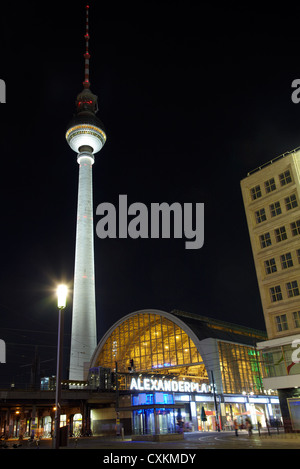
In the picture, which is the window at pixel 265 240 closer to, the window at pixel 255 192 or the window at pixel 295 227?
the window at pixel 295 227

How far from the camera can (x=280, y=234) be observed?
47594 mm

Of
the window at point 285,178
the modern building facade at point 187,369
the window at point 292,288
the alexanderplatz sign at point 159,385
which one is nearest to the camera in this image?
the window at point 292,288

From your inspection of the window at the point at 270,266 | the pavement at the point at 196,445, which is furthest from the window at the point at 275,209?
the pavement at the point at 196,445

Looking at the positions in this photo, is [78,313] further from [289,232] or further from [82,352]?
[289,232]

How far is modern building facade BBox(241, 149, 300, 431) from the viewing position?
42094mm

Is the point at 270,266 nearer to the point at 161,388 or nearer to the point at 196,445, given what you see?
the point at 196,445

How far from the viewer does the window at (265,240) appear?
48.8 metres

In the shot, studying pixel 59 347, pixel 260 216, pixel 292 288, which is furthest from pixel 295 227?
pixel 59 347

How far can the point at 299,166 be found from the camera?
46875 mm

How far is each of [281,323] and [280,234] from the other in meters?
10.2

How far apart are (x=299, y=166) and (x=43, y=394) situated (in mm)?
41872

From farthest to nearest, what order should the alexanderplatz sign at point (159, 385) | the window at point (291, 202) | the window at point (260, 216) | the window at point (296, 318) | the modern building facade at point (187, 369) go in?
1. the modern building facade at point (187, 369)
2. the alexanderplatz sign at point (159, 385)
3. the window at point (260, 216)
4. the window at point (291, 202)
5. the window at point (296, 318)

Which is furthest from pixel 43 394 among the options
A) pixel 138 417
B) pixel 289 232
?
pixel 289 232

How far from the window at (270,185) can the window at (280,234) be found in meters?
5.18
